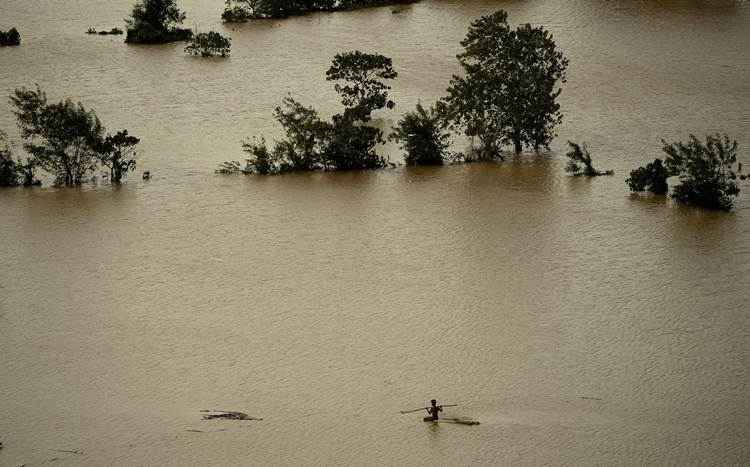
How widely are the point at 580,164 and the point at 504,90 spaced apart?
1746 millimetres

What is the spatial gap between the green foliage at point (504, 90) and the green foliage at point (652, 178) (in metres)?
2.36

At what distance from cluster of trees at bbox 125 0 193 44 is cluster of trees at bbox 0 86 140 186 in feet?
29.2

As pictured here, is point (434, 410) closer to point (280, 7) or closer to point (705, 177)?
point (705, 177)

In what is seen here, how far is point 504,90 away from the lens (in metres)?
18.2

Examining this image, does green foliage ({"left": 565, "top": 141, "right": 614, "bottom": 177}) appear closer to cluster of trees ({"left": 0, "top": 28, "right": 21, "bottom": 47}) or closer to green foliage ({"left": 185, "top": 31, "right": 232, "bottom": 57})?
green foliage ({"left": 185, "top": 31, "right": 232, "bottom": 57})

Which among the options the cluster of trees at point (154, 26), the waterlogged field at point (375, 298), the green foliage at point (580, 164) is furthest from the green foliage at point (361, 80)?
the cluster of trees at point (154, 26)

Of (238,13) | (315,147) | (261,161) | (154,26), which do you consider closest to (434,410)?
(261,161)

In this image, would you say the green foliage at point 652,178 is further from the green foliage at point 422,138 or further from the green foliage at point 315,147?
the green foliage at point 315,147

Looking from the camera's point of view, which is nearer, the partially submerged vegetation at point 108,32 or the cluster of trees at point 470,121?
the cluster of trees at point 470,121

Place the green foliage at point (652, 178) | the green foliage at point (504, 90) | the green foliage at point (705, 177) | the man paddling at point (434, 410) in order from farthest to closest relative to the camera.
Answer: the green foliage at point (504, 90), the green foliage at point (652, 178), the green foliage at point (705, 177), the man paddling at point (434, 410)

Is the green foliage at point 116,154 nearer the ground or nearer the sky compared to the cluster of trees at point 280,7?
nearer the ground

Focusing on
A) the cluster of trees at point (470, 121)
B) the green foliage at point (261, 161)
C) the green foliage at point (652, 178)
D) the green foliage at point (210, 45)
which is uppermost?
the green foliage at point (210, 45)

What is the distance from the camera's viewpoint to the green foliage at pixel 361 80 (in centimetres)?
1933

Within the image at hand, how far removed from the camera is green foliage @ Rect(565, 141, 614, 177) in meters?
17.2
